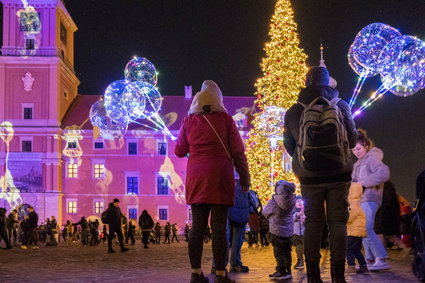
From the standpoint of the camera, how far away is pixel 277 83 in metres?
30.6

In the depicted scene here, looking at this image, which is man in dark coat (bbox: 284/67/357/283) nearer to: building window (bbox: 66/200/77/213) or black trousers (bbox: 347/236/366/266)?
black trousers (bbox: 347/236/366/266)

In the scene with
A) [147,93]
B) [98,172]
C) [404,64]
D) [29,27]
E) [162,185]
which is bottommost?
[162,185]

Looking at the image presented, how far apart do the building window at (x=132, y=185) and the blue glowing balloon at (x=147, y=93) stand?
3961cm

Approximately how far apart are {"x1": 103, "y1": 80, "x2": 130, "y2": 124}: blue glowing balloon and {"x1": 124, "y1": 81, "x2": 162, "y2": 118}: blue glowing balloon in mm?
284

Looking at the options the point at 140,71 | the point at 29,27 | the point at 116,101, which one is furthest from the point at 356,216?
the point at 29,27

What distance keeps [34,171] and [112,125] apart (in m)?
33.5

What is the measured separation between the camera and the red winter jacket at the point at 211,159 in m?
5.94

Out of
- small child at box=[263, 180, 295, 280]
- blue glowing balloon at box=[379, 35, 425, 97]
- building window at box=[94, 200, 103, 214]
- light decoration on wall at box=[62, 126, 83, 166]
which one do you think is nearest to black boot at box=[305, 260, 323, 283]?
small child at box=[263, 180, 295, 280]

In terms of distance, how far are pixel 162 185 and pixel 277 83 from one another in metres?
30.2

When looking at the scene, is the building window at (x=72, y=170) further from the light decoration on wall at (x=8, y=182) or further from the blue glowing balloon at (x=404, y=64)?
the blue glowing balloon at (x=404, y=64)

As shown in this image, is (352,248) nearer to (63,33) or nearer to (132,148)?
(132,148)

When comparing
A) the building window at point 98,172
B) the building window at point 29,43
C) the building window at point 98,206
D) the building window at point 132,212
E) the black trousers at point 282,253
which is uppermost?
the building window at point 29,43

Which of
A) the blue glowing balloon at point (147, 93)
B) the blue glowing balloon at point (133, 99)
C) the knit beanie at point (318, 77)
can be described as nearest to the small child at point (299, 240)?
the knit beanie at point (318, 77)

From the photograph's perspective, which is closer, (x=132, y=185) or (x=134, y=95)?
(x=134, y=95)
